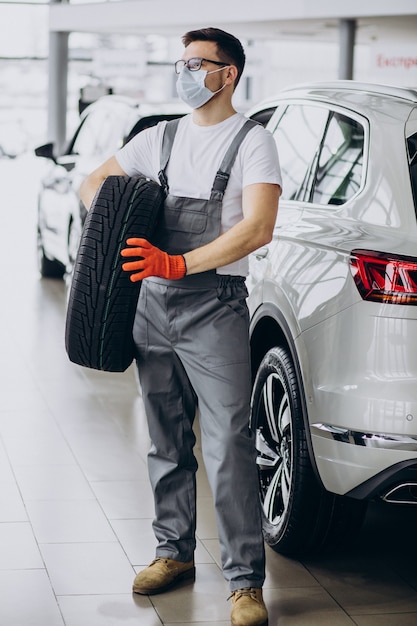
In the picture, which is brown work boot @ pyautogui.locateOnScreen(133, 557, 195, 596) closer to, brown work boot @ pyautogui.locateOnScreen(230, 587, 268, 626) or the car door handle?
brown work boot @ pyautogui.locateOnScreen(230, 587, 268, 626)

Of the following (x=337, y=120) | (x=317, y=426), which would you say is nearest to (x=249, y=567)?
(x=317, y=426)

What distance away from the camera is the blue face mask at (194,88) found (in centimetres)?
384

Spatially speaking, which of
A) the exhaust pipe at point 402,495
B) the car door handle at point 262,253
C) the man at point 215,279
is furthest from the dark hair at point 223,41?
the exhaust pipe at point 402,495

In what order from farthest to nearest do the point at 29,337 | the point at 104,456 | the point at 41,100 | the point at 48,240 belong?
the point at 41,100, the point at 48,240, the point at 29,337, the point at 104,456

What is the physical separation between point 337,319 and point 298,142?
1207mm

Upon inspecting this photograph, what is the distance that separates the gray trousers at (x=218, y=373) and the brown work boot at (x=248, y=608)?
0.03 meters

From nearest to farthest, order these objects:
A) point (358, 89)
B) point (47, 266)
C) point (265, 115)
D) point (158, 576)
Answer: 1. point (158, 576)
2. point (358, 89)
3. point (265, 115)
4. point (47, 266)

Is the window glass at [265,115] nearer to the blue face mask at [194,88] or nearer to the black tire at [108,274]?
the blue face mask at [194,88]

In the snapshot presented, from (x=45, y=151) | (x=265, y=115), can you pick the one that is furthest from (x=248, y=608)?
(x=45, y=151)

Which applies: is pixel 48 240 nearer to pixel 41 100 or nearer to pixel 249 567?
pixel 249 567

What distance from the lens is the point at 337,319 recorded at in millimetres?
3842

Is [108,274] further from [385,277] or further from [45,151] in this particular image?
[45,151]

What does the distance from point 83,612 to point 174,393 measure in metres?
0.82

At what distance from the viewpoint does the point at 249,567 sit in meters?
3.93
